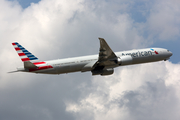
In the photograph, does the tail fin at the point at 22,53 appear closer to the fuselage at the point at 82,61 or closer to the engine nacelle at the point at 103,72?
the fuselage at the point at 82,61

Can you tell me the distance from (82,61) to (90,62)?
1742mm

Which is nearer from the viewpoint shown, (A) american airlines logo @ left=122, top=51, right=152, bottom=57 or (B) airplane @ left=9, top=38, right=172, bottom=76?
(B) airplane @ left=9, top=38, right=172, bottom=76

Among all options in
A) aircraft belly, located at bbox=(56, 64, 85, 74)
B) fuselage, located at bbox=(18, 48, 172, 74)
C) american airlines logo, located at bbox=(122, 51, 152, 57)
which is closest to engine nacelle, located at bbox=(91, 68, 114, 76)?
fuselage, located at bbox=(18, 48, 172, 74)

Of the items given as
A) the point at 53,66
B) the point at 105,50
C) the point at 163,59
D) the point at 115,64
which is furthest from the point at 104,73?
the point at 163,59

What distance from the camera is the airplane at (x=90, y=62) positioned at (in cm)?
4569

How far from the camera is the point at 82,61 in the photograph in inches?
1892

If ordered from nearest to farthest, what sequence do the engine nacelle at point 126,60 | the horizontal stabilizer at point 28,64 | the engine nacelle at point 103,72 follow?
the horizontal stabilizer at point 28,64, the engine nacelle at point 126,60, the engine nacelle at point 103,72

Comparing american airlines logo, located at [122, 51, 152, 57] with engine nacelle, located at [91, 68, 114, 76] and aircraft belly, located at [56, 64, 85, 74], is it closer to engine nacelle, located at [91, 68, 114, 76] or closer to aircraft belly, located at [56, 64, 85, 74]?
engine nacelle, located at [91, 68, 114, 76]

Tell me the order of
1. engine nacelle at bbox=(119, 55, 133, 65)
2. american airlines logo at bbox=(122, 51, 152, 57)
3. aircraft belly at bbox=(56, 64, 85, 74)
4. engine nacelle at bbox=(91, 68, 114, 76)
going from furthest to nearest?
engine nacelle at bbox=(91, 68, 114, 76) < american airlines logo at bbox=(122, 51, 152, 57) < engine nacelle at bbox=(119, 55, 133, 65) < aircraft belly at bbox=(56, 64, 85, 74)

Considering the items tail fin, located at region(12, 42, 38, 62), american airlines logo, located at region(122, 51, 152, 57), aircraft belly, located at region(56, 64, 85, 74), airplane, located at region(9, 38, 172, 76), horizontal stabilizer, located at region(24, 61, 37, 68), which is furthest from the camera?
american airlines logo, located at region(122, 51, 152, 57)

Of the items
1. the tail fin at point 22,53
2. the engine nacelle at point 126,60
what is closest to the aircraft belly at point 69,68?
the tail fin at point 22,53

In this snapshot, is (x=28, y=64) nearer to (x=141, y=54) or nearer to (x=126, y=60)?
(x=126, y=60)

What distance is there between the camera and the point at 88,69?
48438 mm

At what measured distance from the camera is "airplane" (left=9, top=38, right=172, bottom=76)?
45.7 metres
